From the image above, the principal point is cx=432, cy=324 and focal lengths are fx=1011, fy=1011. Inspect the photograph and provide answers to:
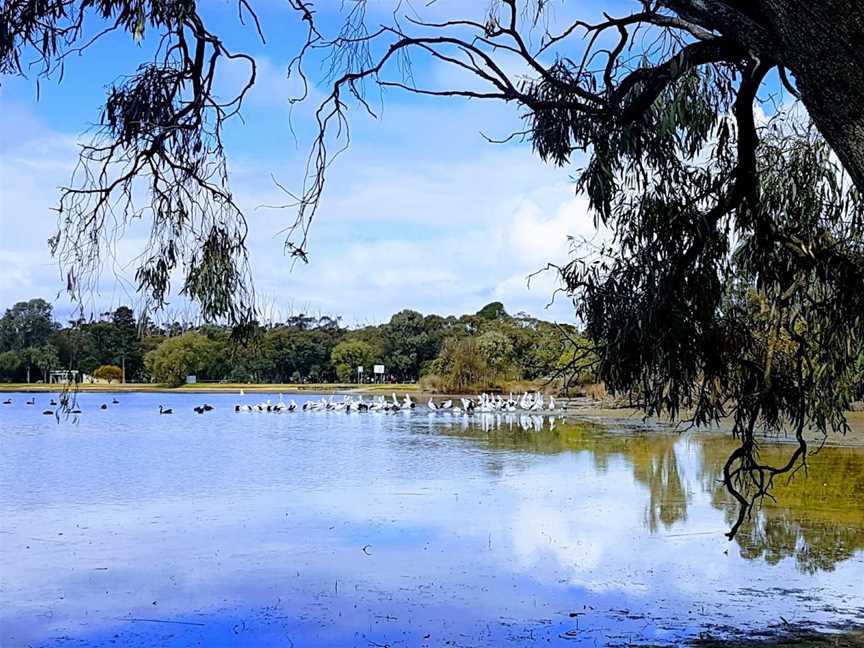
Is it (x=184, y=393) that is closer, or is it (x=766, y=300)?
(x=766, y=300)

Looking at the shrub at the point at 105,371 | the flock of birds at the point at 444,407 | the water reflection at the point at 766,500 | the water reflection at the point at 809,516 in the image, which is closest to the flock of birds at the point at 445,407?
the flock of birds at the point at 444,407

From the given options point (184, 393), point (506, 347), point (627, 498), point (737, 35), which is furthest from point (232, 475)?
point (184, 393)

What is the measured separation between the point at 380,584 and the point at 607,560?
68.0 inches

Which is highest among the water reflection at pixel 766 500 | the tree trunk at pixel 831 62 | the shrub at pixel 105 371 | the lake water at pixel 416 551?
the tree trunk at pixel 831 62

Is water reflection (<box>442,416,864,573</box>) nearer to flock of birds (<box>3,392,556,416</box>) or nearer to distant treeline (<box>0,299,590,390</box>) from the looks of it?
distant treeline (<box>0,299,590,390</box>)

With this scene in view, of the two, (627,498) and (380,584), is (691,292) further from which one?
(627,498)

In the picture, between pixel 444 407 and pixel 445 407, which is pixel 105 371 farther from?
pixel 444 407

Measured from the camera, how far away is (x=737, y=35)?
276cm

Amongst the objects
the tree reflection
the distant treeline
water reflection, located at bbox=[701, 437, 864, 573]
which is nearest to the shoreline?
the distant treeline

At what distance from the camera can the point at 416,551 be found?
745 cm

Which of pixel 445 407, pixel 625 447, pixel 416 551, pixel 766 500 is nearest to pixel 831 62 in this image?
pixel 416 551

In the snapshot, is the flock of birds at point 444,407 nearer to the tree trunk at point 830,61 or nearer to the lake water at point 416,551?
the lake water at point 416,551

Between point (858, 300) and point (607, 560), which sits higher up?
point (858, 300)

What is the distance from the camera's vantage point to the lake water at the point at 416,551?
5470 millimetres
